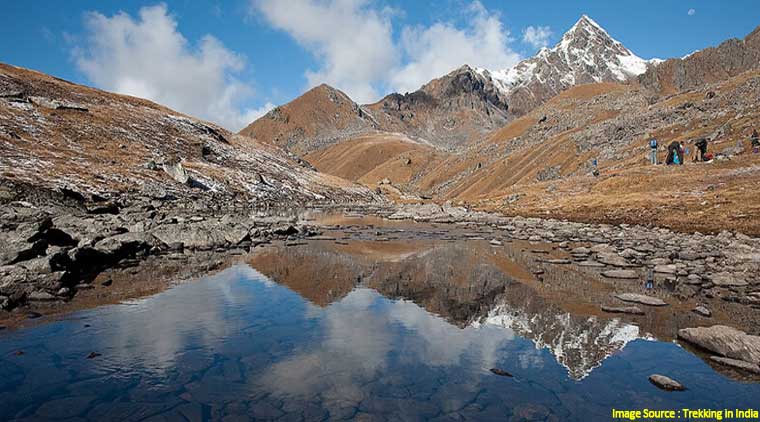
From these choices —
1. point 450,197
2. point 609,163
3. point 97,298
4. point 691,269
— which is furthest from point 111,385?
point 450,197

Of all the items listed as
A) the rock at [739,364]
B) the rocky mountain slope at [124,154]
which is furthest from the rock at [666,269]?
the rocky mountain slope at [124,154]

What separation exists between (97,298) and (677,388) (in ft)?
73.9

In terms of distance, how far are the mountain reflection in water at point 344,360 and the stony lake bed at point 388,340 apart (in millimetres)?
67

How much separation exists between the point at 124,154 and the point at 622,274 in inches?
3488

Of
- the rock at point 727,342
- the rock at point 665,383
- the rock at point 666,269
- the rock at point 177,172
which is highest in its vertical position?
the rock at point 177,172

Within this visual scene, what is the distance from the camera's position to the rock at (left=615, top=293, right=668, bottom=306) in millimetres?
19300

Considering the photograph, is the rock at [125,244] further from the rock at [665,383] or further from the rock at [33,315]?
the rock at [665,383]

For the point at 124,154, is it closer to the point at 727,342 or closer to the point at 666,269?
the point at 666,269

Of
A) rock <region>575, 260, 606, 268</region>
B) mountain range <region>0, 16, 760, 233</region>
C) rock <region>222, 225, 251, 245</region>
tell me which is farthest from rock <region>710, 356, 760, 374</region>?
rock <region>222, 225, 251, 245</region>

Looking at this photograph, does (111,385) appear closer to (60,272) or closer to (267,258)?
(60,272)

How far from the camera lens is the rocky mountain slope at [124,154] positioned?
6481cm

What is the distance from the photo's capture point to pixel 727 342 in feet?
45.4

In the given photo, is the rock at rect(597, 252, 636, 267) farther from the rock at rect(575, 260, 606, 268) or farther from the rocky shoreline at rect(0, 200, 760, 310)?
the rock at rect(575, 260, 606, 268)

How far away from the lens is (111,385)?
37.2 ft
